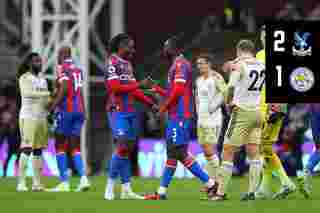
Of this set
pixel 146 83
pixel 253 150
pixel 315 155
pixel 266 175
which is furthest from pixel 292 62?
pixel 315 155

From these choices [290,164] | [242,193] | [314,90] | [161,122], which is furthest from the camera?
[161,122]

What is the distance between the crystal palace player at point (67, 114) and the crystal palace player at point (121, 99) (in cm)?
226

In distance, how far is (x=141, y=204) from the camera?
727 inches

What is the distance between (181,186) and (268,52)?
26.4 ft

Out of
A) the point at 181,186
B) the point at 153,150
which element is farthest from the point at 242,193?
the point at 153,150

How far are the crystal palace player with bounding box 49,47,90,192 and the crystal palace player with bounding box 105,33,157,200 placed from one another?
226cm

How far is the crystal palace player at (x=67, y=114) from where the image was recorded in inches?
850

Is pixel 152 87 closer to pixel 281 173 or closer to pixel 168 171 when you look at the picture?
pixel 168 171

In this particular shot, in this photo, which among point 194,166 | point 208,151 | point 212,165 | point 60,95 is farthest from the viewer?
point 208,151

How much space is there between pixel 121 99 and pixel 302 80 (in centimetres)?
453

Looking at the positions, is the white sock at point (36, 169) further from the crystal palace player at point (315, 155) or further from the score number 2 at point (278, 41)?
the score number 2 at point (278, 41)

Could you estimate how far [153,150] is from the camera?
2825cm

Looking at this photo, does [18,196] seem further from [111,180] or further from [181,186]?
[181,186]

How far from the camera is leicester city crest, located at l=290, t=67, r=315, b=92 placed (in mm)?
15336
